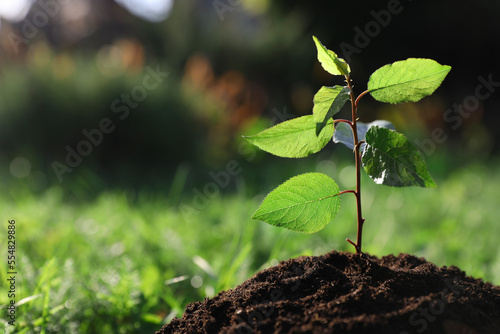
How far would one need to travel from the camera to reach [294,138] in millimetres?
→ 995

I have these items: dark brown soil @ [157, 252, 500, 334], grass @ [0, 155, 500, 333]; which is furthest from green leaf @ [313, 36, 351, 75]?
grass @ [0, 155, 500, 333]

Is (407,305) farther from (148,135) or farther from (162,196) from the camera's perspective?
(148,135)

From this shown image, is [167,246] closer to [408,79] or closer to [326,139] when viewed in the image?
[326,139]

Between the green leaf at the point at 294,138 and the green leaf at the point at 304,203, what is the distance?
0.20ft

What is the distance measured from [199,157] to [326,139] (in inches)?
151

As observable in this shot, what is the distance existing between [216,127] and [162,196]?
170cm

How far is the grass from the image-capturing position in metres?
1.42

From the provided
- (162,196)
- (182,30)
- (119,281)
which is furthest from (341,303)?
(182,30)

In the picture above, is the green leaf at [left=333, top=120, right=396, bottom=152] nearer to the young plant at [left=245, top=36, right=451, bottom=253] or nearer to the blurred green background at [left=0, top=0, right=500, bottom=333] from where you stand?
the young plant at [left=245, top=36, right=451, bottom=253]

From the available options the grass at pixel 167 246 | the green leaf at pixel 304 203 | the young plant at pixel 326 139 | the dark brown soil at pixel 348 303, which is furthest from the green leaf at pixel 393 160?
the grass at pixel 167 246

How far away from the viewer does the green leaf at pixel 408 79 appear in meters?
0.92

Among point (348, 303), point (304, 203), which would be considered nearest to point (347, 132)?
point (304, 203)

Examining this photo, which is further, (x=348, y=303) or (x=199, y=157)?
(x=199, y=157)

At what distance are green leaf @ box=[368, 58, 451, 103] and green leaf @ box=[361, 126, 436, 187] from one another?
0.09 m
